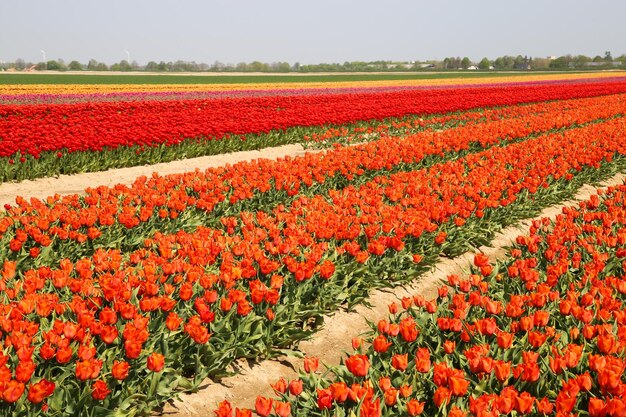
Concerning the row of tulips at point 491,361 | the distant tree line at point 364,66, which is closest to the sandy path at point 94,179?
the row of tulips at point 491,361

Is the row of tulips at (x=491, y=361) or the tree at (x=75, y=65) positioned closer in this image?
the row of tulips at (x=491, y=361)

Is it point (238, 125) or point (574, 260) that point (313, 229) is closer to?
point (574, 260)

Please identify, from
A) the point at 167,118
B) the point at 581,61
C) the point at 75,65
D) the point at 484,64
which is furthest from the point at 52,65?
the point at 581,61

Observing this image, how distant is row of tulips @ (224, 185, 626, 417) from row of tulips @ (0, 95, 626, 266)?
10.3 feet

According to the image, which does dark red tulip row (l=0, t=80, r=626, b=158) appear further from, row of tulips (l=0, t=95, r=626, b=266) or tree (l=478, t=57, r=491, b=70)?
tree (l=478, t=57, r=491, b=70)

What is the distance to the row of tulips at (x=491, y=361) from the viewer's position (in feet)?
8.75

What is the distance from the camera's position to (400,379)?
3162 mm

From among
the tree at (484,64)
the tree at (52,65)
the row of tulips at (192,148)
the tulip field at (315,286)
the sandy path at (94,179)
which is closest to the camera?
the tulip field at (315,286)

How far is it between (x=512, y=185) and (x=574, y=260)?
144 inches

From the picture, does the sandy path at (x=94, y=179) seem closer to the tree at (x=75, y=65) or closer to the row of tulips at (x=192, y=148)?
the row of tulips at (x=192, y=148)

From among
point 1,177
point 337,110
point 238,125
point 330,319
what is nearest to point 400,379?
point 330,319

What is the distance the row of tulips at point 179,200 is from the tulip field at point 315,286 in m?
0.04

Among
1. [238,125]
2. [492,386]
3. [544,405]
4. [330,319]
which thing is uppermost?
[238,125]

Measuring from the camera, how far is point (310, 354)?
4668mm
